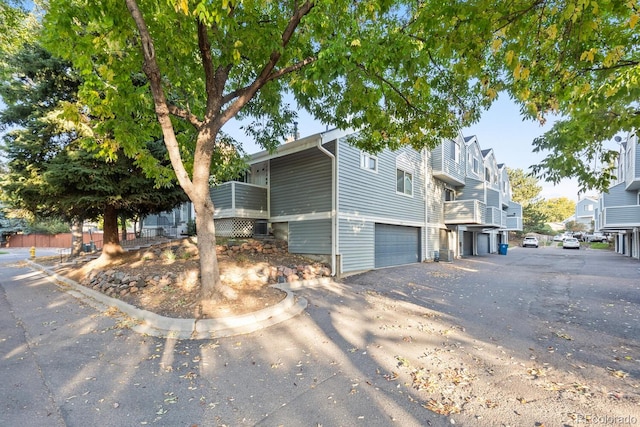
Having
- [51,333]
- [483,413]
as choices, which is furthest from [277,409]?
[51,333]

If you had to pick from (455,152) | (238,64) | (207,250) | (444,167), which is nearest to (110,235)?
(207,250)

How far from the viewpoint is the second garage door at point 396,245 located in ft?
42.3

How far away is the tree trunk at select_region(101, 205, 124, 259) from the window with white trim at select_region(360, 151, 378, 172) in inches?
370

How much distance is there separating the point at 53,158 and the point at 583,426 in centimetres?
1303

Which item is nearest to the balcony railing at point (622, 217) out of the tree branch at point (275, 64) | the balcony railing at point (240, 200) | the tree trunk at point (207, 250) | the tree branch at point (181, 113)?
the balcony railing at point (240, 200)

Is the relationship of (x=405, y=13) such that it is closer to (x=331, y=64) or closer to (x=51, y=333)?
(x=331, y=64)

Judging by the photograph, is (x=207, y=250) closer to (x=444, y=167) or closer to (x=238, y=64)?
(x=238, y=64)

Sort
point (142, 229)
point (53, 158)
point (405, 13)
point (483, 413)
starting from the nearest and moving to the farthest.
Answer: point (483, 413) → point (405, 13) → point (53, 158) → point (142, 229)

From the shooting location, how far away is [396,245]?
14070 mm

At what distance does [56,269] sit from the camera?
12.1 metres

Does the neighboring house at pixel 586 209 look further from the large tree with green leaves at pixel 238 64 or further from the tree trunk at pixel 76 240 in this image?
the tree trunk at pixel 76 240

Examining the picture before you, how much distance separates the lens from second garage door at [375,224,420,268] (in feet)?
42.3

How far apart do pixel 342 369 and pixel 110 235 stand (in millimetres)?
10908

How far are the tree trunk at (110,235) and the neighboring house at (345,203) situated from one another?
3.60 metres
